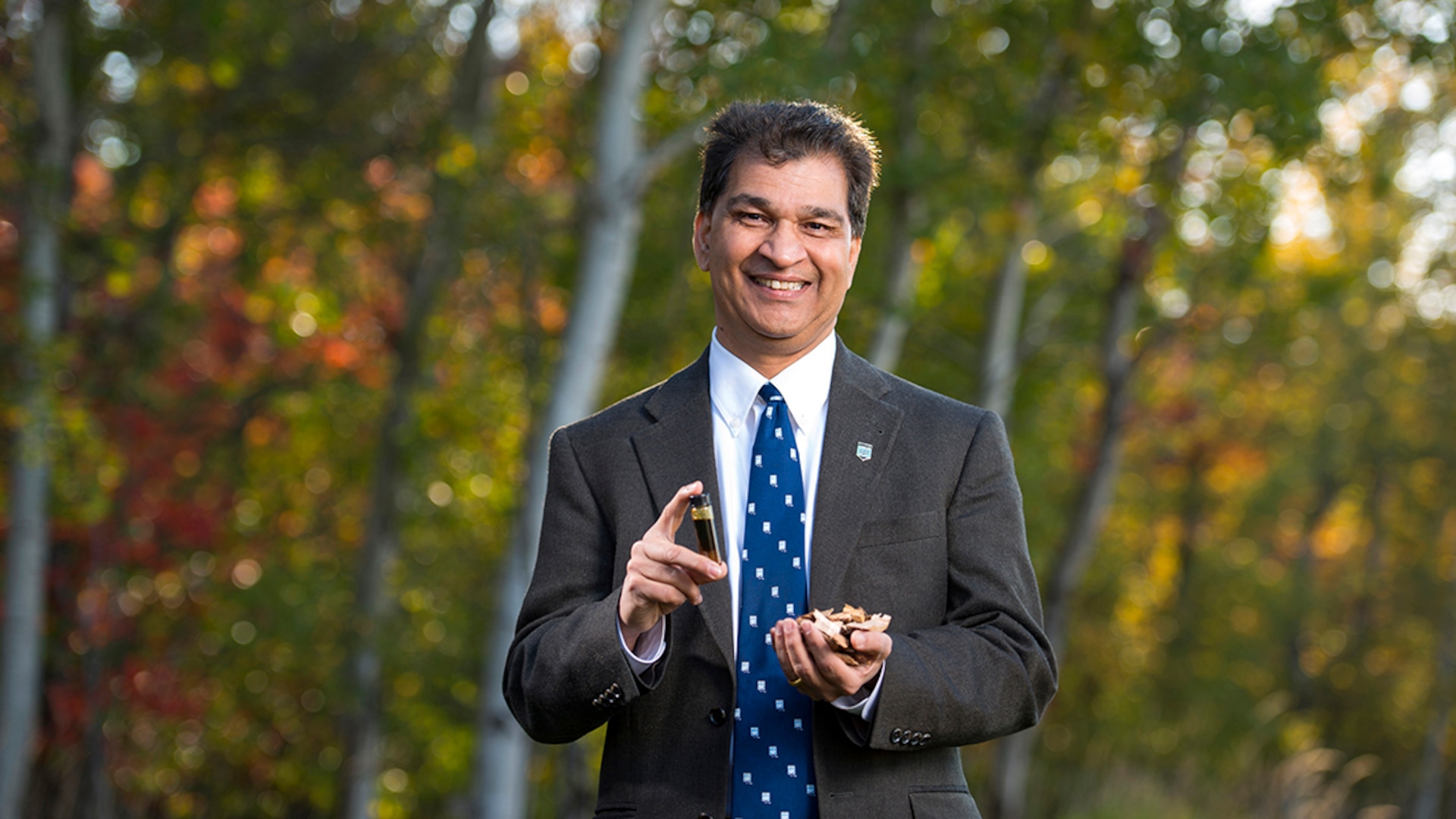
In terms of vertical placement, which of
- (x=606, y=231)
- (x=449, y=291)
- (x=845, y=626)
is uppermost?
(x=449, y=291)

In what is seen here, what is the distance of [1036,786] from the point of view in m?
15.7

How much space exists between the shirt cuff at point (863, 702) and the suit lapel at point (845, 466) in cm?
19

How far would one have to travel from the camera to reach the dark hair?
2.62 meters

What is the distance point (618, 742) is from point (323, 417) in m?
10.7

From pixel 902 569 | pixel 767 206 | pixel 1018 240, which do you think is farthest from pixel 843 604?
pixel 1018 240

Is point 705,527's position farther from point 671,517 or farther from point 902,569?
point 902,569

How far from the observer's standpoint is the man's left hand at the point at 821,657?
2.24m

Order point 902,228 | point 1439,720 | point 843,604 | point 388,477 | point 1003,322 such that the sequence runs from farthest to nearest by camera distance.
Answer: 1. point 1439,720
2. point 1003,322
3. point 388,477
4. point 902,228
5. point 843,604

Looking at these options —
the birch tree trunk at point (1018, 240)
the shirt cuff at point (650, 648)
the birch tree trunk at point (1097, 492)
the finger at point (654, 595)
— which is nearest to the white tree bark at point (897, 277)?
the birch tree trunk at point (1018, 240)

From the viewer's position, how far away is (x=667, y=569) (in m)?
2.27

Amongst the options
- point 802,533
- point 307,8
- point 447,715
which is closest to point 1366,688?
point 447,715

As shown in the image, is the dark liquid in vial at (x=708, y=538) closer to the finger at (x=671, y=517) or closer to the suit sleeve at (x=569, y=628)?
the finger at (x=671, y=517)

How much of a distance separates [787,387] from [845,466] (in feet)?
0.64

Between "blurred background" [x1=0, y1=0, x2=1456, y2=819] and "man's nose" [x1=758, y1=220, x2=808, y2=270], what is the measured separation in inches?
201
